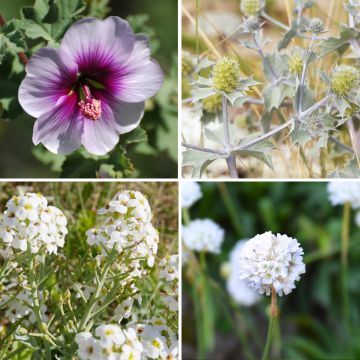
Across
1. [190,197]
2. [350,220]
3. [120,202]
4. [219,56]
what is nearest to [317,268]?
[350,220]

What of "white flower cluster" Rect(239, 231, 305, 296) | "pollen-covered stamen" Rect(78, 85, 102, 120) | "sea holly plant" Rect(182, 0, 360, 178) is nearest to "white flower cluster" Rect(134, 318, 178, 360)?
"white flower cluster" Rect(239, 231, 305, 296)

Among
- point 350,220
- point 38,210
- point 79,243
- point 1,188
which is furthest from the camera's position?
point 350,220

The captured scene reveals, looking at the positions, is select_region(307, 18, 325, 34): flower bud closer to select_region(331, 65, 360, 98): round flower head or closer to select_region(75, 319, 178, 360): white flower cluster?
select_region(331, 65, 360, 98): round flower head

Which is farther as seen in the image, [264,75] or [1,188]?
[1,188]

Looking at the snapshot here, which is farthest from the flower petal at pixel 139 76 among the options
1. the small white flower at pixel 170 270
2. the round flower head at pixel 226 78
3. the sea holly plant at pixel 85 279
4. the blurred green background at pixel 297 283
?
Result: the blurred green background at pixel 297 283

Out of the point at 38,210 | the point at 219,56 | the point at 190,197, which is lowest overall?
the point at 38,210

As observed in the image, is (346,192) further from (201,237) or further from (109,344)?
(109,344)

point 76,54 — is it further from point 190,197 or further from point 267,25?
point 267,25
